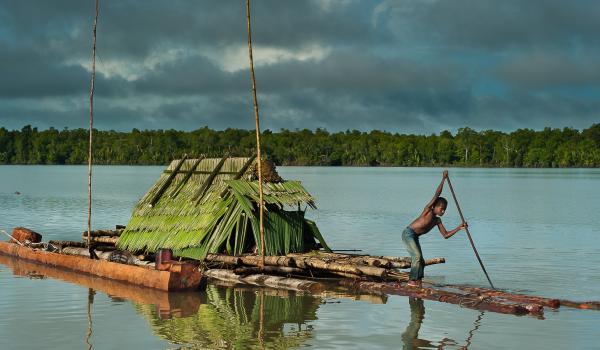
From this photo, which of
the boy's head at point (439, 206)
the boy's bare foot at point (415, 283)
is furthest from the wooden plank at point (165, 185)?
the boy's head at point (439, 206)

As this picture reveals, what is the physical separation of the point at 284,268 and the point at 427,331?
214 inches

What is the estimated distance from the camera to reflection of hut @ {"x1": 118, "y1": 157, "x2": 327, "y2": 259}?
2150 centimetres

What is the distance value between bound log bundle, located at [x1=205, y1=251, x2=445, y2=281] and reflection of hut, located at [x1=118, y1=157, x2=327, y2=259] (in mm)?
637

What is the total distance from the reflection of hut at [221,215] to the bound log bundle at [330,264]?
0.64 meters

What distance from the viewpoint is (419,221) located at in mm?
18297

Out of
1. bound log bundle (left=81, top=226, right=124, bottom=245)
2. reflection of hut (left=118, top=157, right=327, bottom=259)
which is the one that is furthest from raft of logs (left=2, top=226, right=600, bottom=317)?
bound log bundle (left=81, top=226, right=124, bottom=245)

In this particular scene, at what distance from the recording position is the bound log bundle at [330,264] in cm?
1902

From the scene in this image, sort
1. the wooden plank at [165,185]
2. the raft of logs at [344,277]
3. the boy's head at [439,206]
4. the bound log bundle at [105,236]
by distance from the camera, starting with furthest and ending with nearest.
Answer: the bound log bundle at [105,236]
the wooden plank at [165,185]
the boy's head at [439,206]
the raft of logs at [344,277]

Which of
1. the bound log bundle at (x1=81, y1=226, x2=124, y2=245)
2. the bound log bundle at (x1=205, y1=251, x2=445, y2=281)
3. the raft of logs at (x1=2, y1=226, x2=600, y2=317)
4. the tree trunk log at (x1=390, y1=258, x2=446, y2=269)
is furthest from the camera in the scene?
the bound log bundle at (x1=81, y1=226, x2=124, y2=245)

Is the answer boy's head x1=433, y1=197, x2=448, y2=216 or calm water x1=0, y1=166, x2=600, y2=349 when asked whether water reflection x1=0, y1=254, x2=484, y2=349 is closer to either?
calm water x1=0, y1=166, x2=600, y2=349

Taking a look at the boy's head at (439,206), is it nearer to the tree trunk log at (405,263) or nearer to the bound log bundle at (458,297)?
the bound log bundle at (458,297)

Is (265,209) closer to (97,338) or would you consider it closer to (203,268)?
(203,268)

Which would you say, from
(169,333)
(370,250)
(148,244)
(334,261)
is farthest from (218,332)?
(370,250)

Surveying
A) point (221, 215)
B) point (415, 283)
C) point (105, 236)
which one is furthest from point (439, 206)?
point (105, 236)
